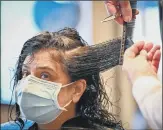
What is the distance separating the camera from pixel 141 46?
1.10 m

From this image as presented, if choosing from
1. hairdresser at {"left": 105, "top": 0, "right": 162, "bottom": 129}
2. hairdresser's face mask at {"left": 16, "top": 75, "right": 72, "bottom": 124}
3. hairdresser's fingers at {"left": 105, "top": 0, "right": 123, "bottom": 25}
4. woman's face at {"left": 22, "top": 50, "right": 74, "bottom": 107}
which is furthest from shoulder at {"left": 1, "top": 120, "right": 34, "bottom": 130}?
hairdresser's fingers at {"left": 105, "top": 0, "right": 123, "bottom": 25}

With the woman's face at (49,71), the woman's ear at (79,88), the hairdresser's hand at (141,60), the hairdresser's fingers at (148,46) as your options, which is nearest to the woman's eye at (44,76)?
the woman's face at (49,71)

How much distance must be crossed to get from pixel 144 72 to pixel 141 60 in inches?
2.4

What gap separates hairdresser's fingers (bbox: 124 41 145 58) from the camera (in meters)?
1.09

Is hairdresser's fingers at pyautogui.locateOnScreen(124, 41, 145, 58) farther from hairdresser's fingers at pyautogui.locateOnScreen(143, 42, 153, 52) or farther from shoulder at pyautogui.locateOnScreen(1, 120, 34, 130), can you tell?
shoulder at pyautogui.locateOnScreen(1, 120, 34, 130)

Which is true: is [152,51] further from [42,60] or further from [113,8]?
[42,60]

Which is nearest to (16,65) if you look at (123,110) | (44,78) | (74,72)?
(44,78)

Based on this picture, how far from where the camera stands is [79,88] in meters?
1.14

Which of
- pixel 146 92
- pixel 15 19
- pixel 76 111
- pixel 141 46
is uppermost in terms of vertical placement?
pixel 15 19

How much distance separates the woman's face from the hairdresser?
0.87ft

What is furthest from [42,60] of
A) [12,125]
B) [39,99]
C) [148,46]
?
[148,46]

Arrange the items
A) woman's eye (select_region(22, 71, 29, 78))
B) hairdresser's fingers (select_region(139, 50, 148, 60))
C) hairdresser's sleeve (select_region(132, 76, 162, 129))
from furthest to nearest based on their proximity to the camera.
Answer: woman's eye (select_region(22, 71, 29, 78))
hairdresser's fingers (select_region(139, 50, 148, 60))
hairdresser's sleeve (select_region(132, 76, 162, 129))

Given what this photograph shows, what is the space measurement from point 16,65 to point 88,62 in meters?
0.36

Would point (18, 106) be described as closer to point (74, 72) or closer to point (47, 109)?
point (47, 109)
